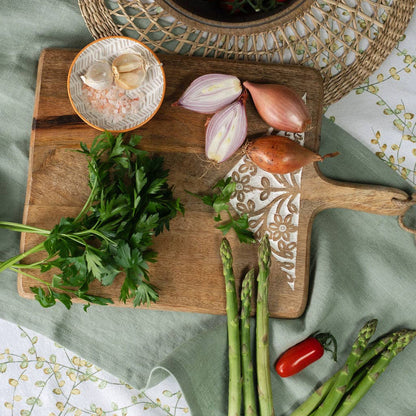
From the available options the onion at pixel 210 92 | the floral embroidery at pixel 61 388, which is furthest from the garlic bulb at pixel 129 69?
the floral embroidery at pixel 61 388

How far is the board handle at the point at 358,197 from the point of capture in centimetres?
133

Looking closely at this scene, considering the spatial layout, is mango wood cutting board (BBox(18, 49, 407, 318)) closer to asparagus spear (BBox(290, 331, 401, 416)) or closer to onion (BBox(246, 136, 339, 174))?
onion (BBox(246, 136, 339, 174))

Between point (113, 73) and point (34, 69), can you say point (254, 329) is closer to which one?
point (113, 73)

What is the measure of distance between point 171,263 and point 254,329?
310 mm

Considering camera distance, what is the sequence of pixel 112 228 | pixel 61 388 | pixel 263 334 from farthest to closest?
pixel 61 388
pixel 263 334
pixel 112 228

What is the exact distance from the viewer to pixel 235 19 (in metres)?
1.25

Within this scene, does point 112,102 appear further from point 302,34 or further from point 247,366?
point 247,366

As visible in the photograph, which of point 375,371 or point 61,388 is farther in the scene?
point 61,388

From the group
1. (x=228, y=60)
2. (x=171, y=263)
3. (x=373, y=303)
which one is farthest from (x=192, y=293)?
(x=228, y=60)

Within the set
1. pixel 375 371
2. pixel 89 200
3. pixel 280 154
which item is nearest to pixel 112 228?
pixel 89 200

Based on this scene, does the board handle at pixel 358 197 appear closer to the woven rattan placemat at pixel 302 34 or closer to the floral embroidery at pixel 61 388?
the woven rattan placemat at pixel 302 34

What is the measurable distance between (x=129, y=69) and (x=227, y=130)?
30 centimetres

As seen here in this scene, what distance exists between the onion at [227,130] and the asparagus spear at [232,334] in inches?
9.8

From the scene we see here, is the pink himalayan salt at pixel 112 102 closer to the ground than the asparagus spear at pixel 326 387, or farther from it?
farther from it
